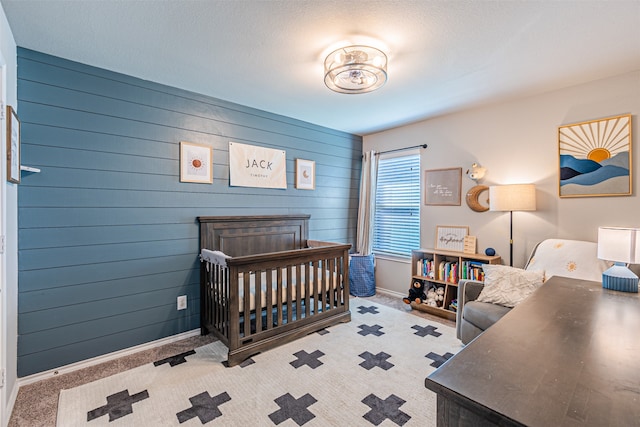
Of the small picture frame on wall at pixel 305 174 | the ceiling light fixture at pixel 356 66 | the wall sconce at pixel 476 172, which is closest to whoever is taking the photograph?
the ceiling light fixture at pixel 356 66

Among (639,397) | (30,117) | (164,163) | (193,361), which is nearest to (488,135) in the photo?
(639,397)

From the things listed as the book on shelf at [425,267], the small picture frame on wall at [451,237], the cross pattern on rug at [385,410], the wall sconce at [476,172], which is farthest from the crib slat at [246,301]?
the wall sconce at [476,172]

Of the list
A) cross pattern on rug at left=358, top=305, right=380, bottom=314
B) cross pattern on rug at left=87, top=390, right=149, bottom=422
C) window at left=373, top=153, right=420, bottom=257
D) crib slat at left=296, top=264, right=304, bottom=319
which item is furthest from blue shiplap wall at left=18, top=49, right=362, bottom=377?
window at left=373, top=153, right=420, bottom=257

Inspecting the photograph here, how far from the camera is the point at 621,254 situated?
6.14 feet

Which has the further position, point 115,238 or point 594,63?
point 115,238

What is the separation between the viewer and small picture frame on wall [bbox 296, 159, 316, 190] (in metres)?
3.70

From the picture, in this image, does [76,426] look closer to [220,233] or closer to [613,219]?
[220,233]

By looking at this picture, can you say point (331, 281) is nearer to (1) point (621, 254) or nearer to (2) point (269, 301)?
(2) point (269, 301)

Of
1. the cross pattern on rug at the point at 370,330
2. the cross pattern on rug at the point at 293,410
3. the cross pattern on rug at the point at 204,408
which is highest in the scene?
the cross pattern on rug at the point at 370,330

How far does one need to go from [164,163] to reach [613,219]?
152 inches

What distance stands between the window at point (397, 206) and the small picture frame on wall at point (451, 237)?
13.7 inches

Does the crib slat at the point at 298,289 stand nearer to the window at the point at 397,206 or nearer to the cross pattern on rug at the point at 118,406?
the cross pattern on rug at the point at 118,406

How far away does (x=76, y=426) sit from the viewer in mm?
1671

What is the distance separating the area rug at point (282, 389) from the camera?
5.68 feet
